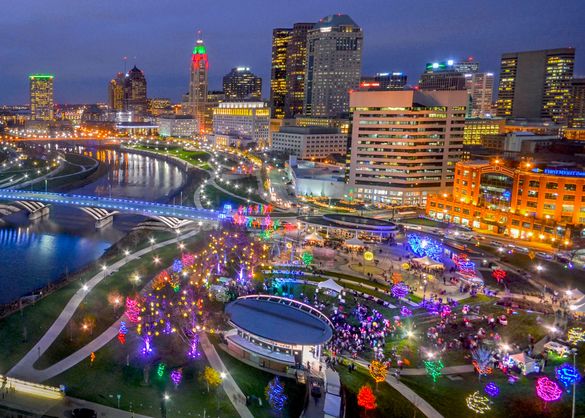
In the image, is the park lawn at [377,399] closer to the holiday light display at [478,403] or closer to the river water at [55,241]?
the holiday light display at [478,403]

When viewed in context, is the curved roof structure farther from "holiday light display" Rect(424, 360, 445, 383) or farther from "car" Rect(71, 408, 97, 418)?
"car" Rect(71, 408, 97, 418)

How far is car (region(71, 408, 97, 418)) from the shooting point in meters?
22.4

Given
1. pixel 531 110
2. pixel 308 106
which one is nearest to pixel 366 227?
pixel 308 106

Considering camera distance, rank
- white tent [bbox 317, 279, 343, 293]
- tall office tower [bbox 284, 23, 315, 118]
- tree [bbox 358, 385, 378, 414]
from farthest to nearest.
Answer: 1. tall office tower [bbox 284, 23, 315, 118]
2. white tent [bbox 317, 279, 343, 293]
3. tree [bbox 358, 385, 378, 414]

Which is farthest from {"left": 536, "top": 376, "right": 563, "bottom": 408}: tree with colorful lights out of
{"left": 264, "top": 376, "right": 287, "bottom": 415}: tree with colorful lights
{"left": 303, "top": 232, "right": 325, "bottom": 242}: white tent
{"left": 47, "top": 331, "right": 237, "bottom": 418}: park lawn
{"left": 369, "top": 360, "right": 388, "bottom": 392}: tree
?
{"left": 303, "top": 232, "right": 325, "bottom": 242}: white tent

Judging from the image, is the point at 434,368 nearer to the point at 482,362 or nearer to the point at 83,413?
the point at 482,362

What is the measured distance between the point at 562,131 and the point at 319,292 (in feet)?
390

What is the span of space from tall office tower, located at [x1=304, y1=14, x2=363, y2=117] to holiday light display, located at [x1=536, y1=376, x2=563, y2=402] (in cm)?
14036

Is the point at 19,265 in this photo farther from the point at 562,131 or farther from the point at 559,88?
the point at 559,88

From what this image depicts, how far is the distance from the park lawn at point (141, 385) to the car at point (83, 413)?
3.90 feet

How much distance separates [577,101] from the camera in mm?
157500

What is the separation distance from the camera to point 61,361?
27594mm

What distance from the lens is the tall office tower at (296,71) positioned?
614 feet

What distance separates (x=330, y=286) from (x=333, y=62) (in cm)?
13596
